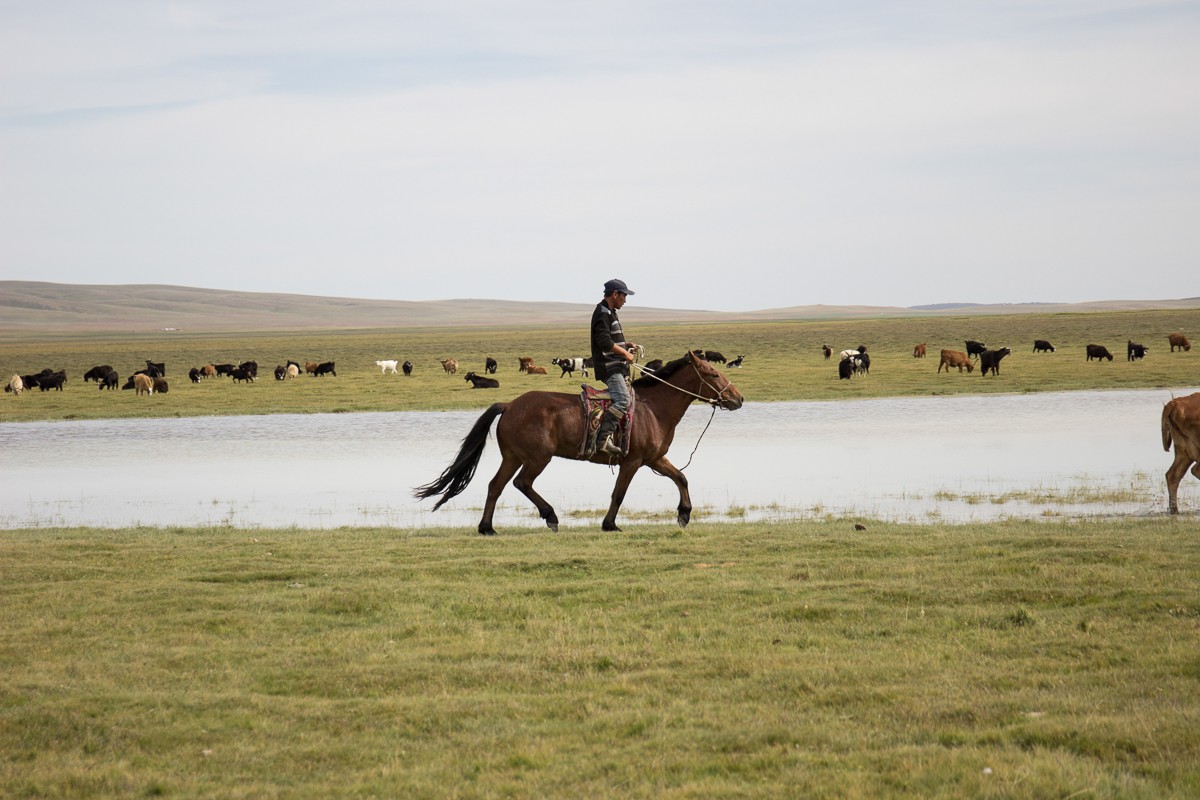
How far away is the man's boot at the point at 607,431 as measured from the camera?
1318 centimetres

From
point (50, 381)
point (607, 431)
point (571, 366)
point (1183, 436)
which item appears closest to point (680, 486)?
point (607, 431)

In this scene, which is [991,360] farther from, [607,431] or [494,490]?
[494,490]

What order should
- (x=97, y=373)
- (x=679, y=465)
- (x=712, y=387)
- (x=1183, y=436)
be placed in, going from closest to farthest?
1. (x=712, y=387)
2. (x=1183, y=436)
3. (x=679, y=465)
4. (x=97, y=373)

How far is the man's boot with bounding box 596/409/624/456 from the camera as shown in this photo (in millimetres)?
13180

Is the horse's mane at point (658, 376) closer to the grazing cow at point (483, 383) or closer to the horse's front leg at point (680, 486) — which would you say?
the horse's front leg at point (680, 486)

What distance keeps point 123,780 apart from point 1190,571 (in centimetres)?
783

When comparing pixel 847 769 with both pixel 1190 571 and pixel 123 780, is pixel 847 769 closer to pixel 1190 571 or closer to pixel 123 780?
pixel 123 780

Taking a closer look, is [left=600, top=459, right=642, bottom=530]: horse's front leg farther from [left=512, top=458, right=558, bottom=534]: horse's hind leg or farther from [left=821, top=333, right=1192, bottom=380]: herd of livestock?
[left=821, top=333, right=1192, bottom=380]: herd of livestock

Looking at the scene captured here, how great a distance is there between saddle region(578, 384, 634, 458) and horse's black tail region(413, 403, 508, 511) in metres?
0.97

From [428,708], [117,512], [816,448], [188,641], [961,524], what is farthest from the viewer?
[816,448]

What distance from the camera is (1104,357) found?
48.9 meters

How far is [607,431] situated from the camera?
1319cm

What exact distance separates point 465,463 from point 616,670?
6901 mm

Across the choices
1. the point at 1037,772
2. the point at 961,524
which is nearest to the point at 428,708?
the point at 1037,772
